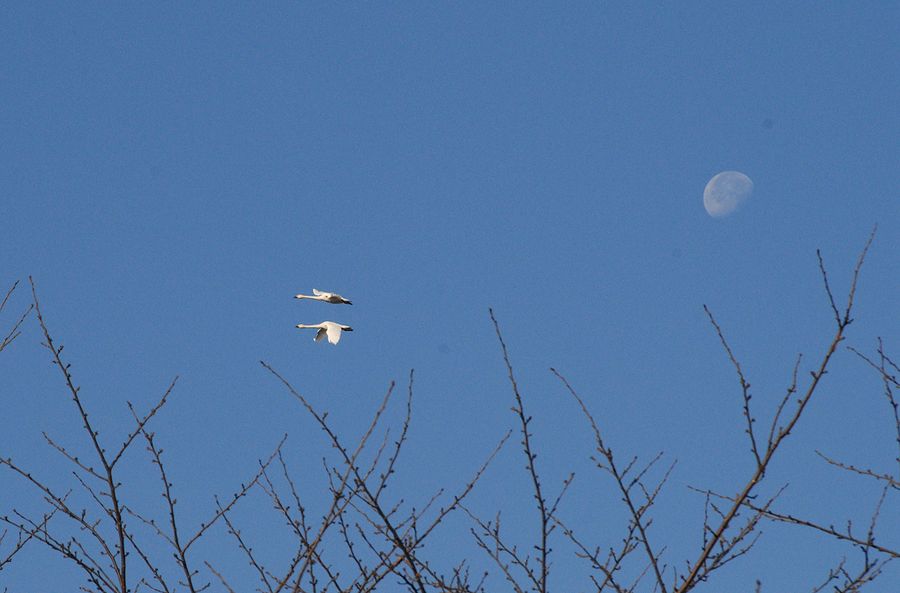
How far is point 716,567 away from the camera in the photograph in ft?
15.8

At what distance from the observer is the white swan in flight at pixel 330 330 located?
6367mm

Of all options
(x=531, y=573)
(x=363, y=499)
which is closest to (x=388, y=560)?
(x=363, y=499)

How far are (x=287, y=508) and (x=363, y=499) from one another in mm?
1546

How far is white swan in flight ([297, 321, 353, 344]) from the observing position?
20.9 feet

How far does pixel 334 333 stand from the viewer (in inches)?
253

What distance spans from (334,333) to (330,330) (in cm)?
4

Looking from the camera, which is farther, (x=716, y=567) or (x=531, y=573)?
(x=531, y=573)

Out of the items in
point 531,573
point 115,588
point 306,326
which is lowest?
point 115,588

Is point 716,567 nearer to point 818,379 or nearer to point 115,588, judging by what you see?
point 818,379

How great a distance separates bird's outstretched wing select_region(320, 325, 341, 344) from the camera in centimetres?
634

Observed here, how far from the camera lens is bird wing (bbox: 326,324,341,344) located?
6.34 metres

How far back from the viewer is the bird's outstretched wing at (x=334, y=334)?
6344 mm

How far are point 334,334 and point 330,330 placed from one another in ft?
0.16

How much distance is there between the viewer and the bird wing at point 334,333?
20.8 ft
